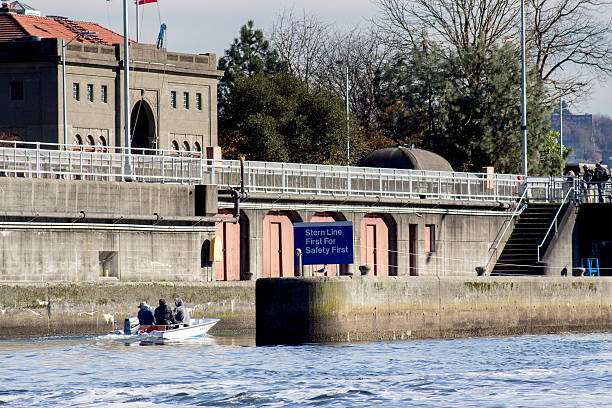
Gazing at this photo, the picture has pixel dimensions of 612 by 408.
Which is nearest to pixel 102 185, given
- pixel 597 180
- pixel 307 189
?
pixel 307 189

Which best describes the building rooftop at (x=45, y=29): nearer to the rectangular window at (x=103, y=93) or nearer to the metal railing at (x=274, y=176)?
the rectangular window at (x=103, y=93)

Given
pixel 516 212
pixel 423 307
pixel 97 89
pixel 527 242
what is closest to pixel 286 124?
pixel 97 89

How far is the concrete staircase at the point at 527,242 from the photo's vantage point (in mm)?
51894

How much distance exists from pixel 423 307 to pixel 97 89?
40474 millimetres

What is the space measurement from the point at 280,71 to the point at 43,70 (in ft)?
75.9

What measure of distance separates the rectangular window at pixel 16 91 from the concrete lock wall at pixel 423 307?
133 ft

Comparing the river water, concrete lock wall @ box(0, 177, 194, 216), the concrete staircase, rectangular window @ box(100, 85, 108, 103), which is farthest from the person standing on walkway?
rectangular window @ box(100, 85, 108, 103)

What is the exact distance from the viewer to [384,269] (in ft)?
167

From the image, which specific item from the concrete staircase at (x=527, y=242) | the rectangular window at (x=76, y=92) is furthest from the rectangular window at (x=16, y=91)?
the concrete staircase at (x=527, y=242)

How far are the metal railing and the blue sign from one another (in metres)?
7.80

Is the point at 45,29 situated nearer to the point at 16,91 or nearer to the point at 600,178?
the point at 16,91

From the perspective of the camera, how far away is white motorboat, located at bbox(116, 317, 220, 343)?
38.7m

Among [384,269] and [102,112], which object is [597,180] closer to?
[384,269]

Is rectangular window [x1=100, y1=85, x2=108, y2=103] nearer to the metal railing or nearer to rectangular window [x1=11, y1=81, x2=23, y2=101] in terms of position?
rectangular window [x1=11, y1=81, x2=23, y2=101]
